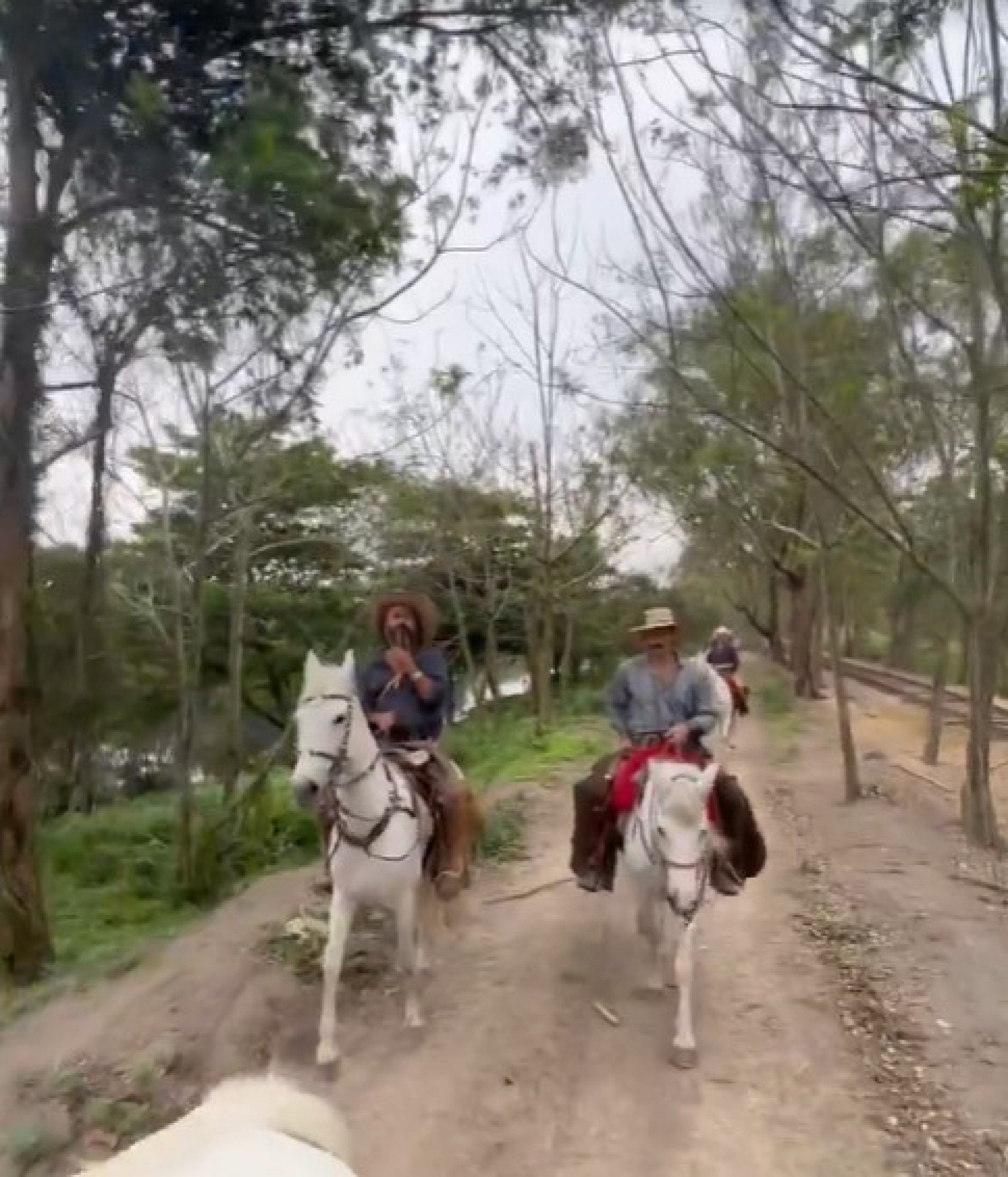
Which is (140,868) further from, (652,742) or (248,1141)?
(248,1141)

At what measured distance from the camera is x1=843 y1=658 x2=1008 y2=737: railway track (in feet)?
82.5

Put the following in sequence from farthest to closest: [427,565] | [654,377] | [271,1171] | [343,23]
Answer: [427,565]
[654,377]
[343,23]
[271,1171]

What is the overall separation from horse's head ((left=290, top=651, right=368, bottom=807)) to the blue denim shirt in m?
1.95

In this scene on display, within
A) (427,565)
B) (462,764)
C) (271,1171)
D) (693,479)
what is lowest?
(462,764)

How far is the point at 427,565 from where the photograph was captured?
23688mm

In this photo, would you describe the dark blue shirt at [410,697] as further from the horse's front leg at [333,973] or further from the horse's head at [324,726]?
the horse's front leg at [333,973]

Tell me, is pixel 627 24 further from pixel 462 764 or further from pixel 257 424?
pixel 462 764

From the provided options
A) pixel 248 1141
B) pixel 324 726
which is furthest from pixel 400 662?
pixel 248 1141

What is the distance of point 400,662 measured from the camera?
729 centimetres

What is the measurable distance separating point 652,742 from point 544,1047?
190cm

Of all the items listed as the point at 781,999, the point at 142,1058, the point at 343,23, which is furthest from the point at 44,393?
the point at 781,999

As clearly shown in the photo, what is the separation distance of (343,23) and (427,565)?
16.0 m

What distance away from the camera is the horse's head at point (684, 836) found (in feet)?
21.1

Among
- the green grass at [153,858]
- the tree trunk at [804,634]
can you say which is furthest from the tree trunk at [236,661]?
the tree trunk at [804,634]
